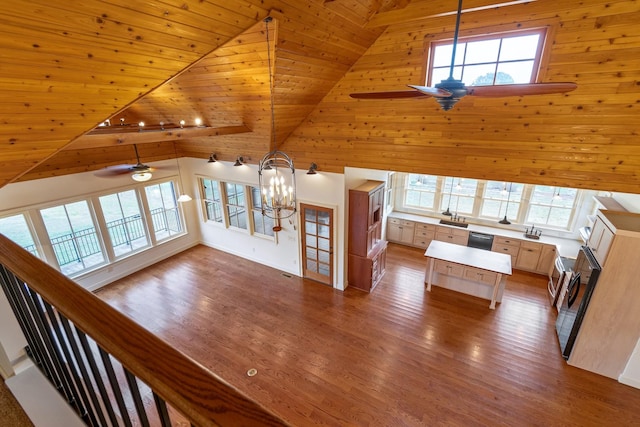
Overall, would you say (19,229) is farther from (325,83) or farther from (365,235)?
(365,235)

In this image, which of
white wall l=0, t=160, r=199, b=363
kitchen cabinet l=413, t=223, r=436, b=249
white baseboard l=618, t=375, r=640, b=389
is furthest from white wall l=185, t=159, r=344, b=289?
white baseboard l=618, t=375, r=640, b=389

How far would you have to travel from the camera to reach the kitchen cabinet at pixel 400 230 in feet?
26.4

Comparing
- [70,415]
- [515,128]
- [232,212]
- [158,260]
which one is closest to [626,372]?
[515,128]

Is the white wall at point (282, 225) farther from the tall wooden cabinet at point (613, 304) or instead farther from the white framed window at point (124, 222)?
the tall wooden cabinet at point (613, 304)

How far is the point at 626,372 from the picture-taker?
13.1ft

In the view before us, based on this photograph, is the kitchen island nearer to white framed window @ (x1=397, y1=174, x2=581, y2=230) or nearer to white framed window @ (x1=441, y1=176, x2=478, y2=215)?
white framed window @ (x1=397, y1=174, x2=581, y2=230)

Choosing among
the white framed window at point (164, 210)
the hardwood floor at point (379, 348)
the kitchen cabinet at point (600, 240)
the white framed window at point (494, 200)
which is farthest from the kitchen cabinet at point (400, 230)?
the white framed window at point (164, 210)

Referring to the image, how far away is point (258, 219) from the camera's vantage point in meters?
7.31

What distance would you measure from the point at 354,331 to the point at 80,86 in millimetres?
4793

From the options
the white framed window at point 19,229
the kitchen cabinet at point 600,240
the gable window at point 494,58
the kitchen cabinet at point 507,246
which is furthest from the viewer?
the kitchen cabinet at point 507,246

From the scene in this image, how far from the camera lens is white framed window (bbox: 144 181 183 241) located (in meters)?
7.24

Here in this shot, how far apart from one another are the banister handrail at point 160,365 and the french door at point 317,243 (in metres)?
5.05

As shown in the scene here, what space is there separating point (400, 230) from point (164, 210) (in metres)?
6.39

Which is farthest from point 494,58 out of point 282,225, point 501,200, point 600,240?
point 282,225
